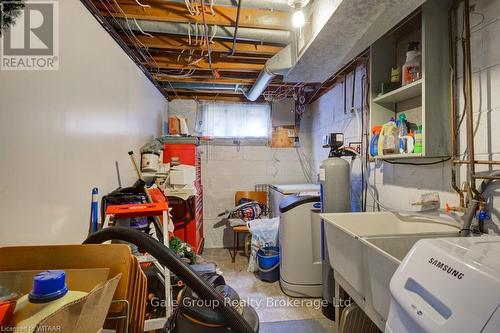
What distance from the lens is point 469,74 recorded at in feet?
4.29

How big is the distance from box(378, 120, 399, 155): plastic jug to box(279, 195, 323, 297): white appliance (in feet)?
2.87

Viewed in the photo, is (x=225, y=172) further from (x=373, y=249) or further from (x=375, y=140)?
(x=373, y=249)

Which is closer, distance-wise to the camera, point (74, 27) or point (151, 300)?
point (74, 27)

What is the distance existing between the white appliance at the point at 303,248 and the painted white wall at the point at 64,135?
5.35 ft

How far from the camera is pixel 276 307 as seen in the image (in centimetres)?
227

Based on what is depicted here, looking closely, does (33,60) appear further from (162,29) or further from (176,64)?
(176,64)

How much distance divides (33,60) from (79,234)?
3.15 feet

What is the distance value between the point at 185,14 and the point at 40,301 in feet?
6.28

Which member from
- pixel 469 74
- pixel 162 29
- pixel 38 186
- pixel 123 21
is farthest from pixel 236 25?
pixel 38 186

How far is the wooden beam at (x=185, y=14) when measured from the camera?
1736 mm

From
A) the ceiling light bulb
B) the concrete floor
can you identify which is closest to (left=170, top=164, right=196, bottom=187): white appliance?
the concrete floor

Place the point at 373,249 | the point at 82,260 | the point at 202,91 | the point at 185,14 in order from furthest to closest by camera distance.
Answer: the point at 202,91, the point at 185,14, the point at 373,249, the point at 82,260

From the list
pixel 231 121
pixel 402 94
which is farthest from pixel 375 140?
pixel 231 121

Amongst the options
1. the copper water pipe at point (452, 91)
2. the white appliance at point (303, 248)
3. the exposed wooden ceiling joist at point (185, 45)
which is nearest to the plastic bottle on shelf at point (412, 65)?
the copper water pipe at point (452, 91)
